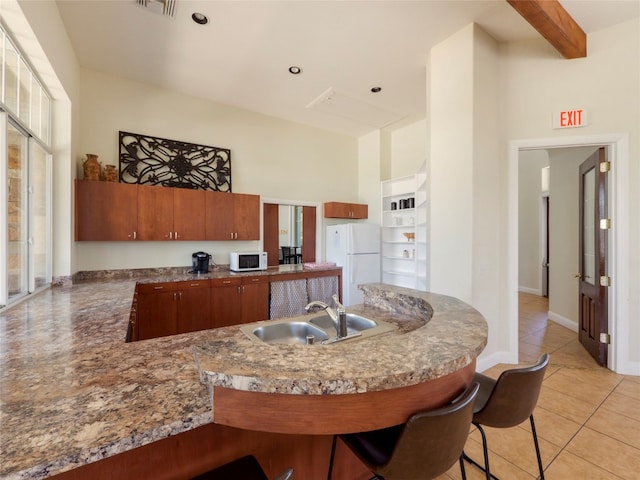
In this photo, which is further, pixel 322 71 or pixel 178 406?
pixel 322 71

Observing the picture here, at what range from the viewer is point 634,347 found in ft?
9.00

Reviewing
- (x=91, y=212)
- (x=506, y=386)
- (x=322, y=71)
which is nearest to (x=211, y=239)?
(x=91, y=212)

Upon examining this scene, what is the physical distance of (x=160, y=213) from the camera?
145 inches

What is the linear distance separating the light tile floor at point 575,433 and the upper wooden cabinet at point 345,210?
131 inches

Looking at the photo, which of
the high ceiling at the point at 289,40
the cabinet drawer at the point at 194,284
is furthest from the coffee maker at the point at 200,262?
the high ceiling at the point at 289,40

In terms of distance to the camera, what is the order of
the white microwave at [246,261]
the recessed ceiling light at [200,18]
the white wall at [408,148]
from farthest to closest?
the white wall at [408,148], the white microwave at [246,261], the recessed ceiling light at [200,18]

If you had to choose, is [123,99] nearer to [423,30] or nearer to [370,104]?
[370,104]

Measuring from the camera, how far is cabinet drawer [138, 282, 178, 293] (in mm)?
3322

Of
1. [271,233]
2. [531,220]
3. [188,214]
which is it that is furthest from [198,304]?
[531,220]

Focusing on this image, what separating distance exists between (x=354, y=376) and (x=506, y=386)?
851mm

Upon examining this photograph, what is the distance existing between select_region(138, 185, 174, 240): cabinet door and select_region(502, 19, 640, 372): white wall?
13.4ft

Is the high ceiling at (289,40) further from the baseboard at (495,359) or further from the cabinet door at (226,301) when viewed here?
the baseboard at (495,359)

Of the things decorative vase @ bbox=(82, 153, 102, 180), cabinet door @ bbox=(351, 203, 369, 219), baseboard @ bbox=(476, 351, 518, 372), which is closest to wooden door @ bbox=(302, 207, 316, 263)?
cabinet door @ bbox=(351, 203, 369, 219)

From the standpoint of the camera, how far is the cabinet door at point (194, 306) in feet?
11.5
